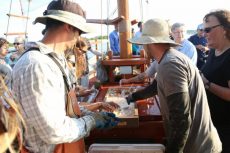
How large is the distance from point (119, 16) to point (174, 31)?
0.85 m

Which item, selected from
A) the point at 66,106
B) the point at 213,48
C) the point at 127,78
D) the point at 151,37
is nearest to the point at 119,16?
the point at 127,78

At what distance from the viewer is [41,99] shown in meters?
1.34

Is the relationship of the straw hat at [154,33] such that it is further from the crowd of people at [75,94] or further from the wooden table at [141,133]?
the wooden table at [141,133]

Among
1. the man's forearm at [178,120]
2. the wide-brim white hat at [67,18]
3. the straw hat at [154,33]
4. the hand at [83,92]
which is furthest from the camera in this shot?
the hand at [83,92]

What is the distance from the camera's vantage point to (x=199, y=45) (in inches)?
226

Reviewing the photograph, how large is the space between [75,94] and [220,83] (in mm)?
1147

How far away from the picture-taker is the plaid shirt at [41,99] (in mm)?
1346

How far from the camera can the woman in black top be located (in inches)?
88.9

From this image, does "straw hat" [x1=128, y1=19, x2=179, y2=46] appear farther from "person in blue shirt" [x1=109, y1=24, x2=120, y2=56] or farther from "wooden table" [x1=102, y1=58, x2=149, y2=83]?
"person in blue shirt" [x1=109, y1=24, x2=120, y2=56]

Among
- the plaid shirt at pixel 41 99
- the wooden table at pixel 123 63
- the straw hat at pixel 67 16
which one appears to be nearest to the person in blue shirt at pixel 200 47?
the wooden table at pixel 123 63

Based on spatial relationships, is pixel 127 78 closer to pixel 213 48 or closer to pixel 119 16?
pixel 119 16

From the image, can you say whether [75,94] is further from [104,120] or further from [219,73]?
[219,73]

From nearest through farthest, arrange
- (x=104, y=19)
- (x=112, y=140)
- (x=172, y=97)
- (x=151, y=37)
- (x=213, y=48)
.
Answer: (x=172, y=97)
(x=151, y=37)
(x=112, y=140)
(x=213, y=48)
(x=104, y=19)

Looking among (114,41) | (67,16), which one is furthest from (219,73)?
(114,41)
